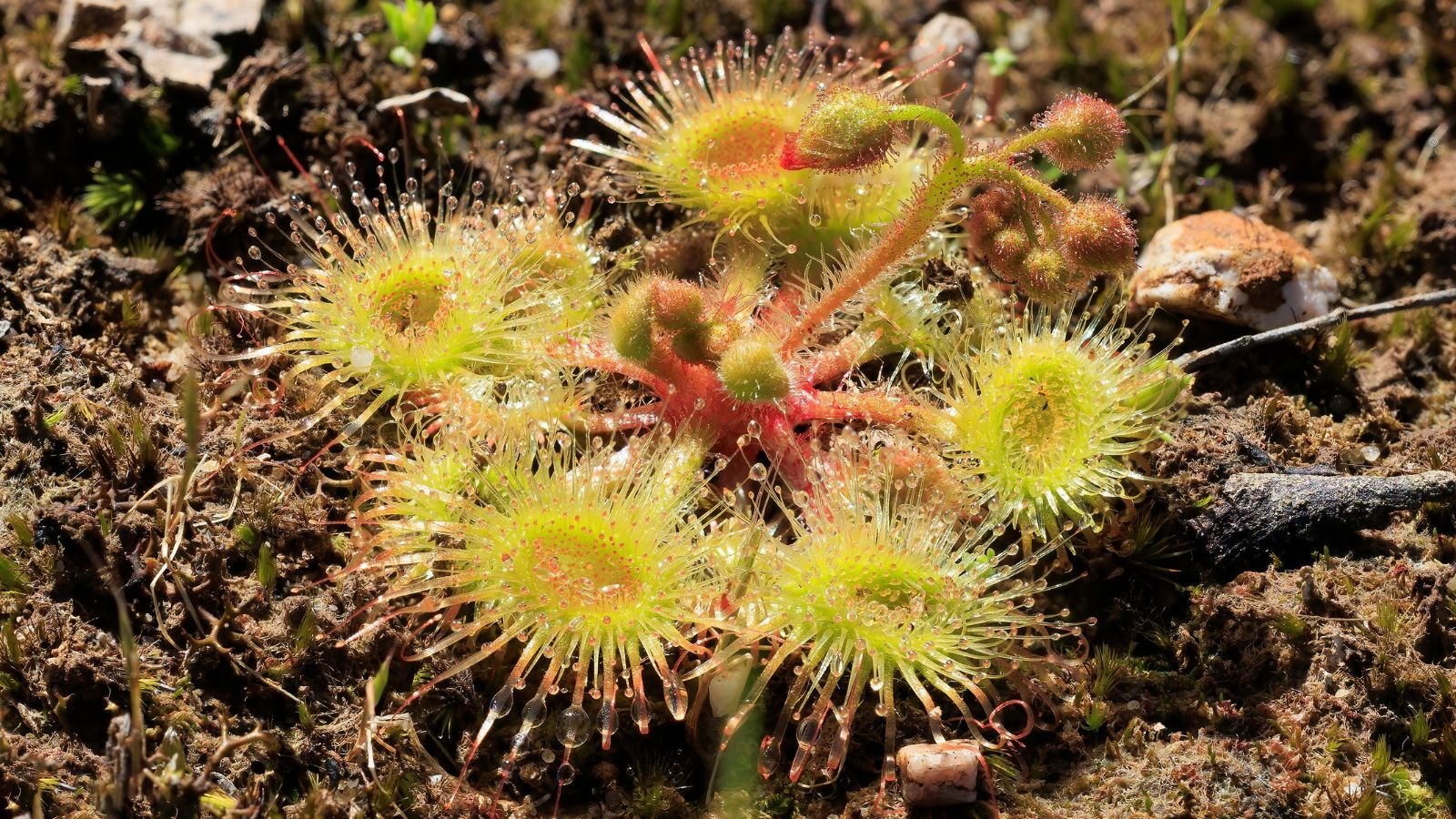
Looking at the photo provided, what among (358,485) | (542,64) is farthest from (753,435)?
(542,64)

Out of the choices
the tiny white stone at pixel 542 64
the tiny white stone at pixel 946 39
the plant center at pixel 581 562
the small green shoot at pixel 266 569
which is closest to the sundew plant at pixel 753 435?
the plant center at pixel 581 562

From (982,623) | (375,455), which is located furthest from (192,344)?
(982,623)

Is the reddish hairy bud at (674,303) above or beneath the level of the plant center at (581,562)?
above

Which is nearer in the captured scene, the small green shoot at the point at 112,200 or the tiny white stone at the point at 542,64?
the small green shoot at the point at 112,200

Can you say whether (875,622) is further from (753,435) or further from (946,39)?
(946,39)

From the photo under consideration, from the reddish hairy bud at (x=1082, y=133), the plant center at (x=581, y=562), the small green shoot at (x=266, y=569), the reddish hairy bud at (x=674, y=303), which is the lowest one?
the small green shoot at (x=266, y=569)

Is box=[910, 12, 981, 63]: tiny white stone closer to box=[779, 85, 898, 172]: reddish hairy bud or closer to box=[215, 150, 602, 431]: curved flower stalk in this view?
box=[779, 85, 898, 172]: reddish hairy bud

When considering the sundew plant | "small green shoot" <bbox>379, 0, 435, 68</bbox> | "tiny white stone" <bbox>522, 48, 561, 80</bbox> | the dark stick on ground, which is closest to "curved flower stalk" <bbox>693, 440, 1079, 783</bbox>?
the sundew plant

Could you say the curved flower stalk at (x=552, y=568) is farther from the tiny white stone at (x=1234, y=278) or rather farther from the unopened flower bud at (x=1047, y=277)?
the tiny white stone at (x=1234, y=278)
